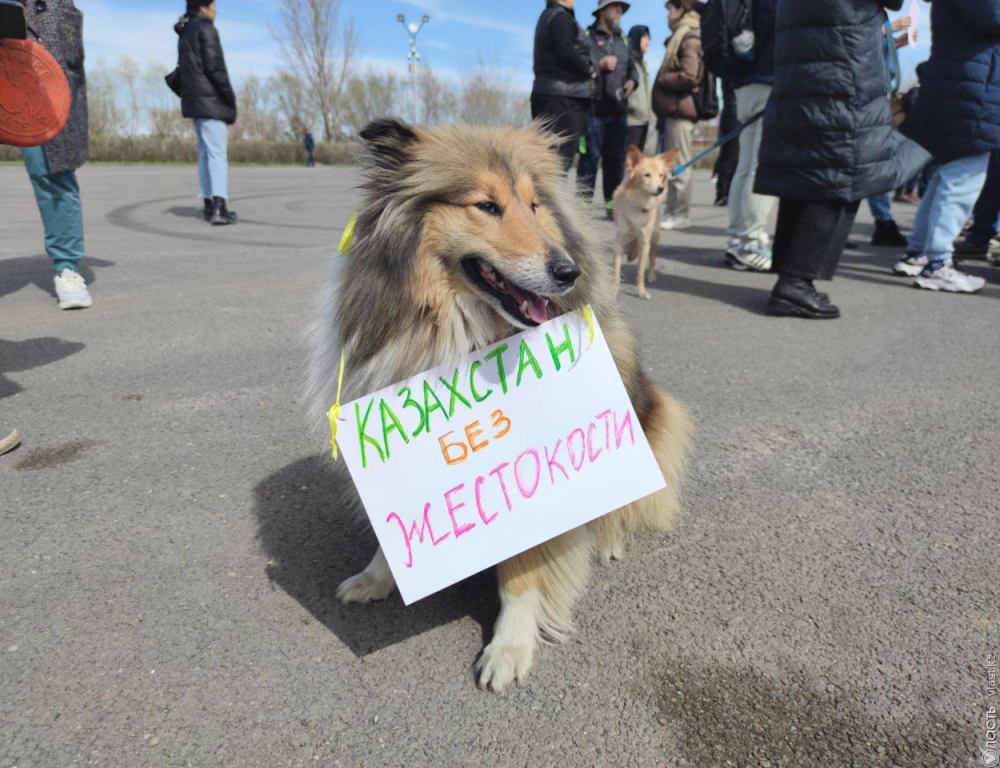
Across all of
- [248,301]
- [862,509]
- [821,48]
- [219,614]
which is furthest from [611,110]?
A: [219,614]

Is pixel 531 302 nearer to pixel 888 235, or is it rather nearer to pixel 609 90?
pixel 609 90

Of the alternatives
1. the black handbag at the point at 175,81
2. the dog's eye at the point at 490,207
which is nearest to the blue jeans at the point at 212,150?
the black handbag at the point at 175,81

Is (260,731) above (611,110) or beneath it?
beneath

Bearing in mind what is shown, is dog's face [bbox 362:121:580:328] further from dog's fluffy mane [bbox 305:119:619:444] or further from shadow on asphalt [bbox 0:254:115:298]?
shadow on asphalt [bbox 0:254:115:298]

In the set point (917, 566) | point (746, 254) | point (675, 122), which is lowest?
point (917, 566)

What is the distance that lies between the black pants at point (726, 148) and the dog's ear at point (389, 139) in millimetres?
8418

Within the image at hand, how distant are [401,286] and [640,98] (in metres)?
9.01

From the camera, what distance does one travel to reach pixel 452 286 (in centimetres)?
189

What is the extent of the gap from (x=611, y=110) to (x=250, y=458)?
7156mm

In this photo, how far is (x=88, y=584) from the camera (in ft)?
6.66

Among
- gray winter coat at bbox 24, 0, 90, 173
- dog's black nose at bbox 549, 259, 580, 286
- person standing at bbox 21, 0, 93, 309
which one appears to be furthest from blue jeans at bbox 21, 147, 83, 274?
dog's black nose at bbox 549, 259, 580, 286

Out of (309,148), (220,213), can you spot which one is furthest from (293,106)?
(220,213)

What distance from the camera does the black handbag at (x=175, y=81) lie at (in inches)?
314

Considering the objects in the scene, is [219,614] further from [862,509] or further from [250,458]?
[862,509]
